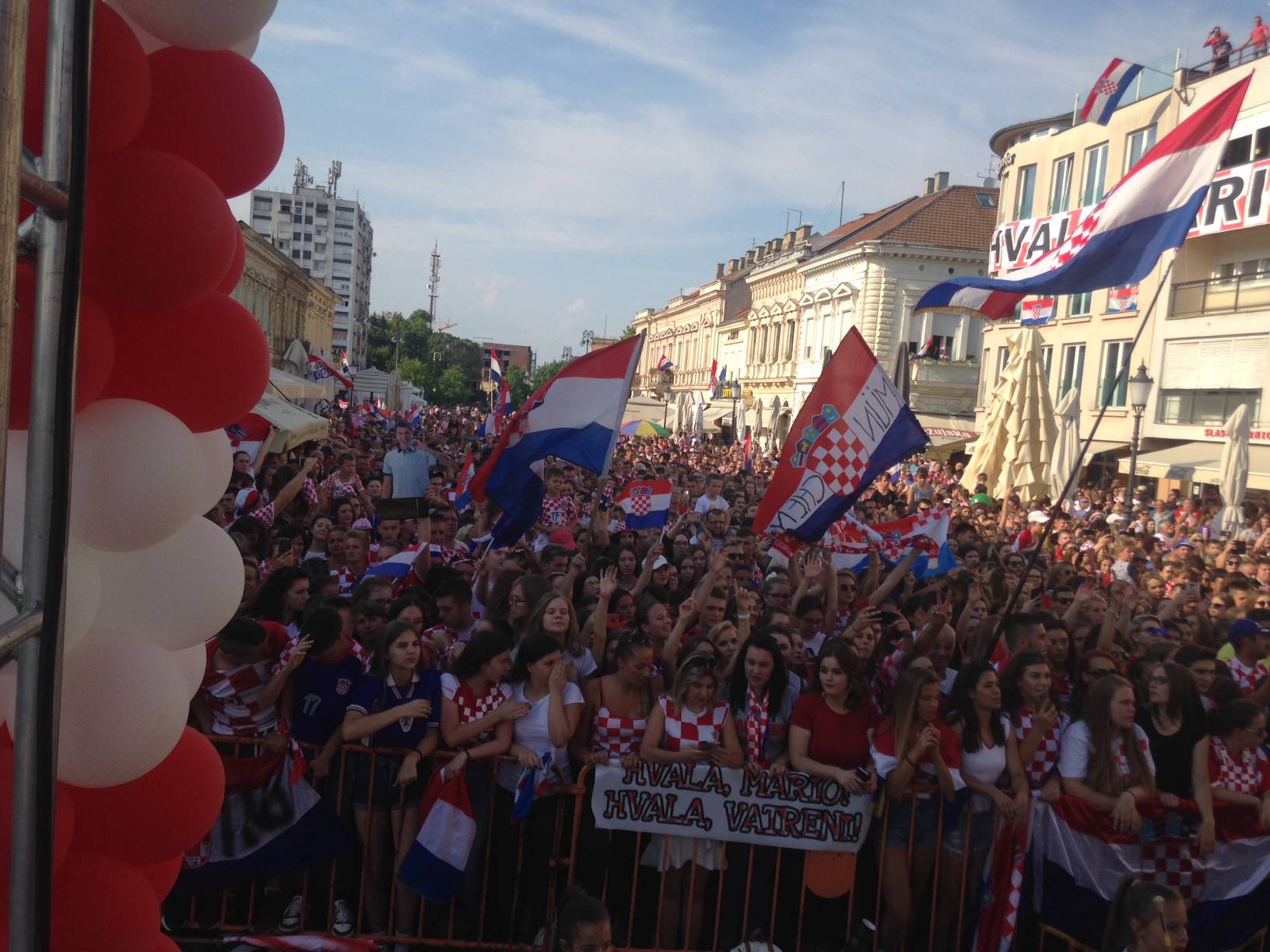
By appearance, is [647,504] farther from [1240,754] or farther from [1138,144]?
[1138,144]

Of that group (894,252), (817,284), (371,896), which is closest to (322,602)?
(371,896)

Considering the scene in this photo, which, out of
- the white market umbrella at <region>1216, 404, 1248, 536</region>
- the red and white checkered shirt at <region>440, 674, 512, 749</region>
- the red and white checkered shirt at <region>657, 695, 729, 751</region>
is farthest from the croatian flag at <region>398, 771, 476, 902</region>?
the white market umbrella at <region>1216, 404, 1248, 536</region>

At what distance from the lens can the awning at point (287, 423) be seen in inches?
631

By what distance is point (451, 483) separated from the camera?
54.2ft

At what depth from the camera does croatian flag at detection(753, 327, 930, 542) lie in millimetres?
7043

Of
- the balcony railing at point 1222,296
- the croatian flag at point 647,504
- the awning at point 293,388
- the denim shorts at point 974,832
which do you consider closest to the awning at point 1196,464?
the balcony railing at point 1222,296

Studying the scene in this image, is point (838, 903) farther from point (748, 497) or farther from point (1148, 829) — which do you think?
point (748, 497)

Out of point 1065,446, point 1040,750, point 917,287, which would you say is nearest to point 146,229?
point 1040,750

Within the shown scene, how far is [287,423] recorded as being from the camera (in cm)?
1655

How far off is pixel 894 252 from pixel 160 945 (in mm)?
49438

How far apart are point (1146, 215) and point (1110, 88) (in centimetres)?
2613

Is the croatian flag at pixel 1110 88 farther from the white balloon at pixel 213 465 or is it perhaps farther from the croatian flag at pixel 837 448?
the white balloon at pixel 213 465

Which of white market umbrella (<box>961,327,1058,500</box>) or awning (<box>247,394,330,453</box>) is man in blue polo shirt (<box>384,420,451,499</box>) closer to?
awning (<box>247,394,330,453</box>)

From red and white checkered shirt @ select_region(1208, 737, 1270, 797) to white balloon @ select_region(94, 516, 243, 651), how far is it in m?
4.64
